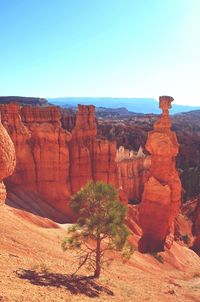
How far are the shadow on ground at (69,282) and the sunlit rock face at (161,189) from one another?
17.7 meters

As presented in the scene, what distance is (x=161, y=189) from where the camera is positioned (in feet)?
112

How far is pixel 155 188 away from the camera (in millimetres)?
34219

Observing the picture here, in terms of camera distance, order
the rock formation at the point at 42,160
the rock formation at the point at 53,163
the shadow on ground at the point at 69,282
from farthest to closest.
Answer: the rock formation at the point at 42,160
the rock formation at the point at 53,163
the shadow on ground at the point at 69,282

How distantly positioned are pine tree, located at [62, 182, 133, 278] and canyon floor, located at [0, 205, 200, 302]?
936 mm

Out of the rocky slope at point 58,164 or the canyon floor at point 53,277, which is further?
the rocky slope at point 58,164

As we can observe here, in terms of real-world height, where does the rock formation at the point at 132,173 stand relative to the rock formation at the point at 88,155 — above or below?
below

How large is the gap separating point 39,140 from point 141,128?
7746cm

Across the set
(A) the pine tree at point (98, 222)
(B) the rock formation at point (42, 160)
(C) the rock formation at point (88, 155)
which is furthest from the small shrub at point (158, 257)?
(A) the pine tree at point (98, 222)

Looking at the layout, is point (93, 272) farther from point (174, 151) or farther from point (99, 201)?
point (174, 151)

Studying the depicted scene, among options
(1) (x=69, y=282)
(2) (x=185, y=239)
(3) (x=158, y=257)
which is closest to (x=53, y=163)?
(3) (x=158, y=257)

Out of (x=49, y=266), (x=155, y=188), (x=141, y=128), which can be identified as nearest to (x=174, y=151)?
(x=155, y=188)

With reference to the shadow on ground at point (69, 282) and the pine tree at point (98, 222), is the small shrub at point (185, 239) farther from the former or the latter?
the shadow on ground at point (69, 282)

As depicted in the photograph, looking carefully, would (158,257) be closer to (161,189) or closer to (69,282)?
(161,189)

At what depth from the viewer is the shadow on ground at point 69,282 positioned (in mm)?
14172
